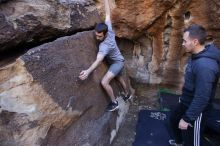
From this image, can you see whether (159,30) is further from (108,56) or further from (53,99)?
(53,99)

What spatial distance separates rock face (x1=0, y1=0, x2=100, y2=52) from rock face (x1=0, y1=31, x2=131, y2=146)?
0.25 m

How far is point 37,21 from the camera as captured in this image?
370 centimetres

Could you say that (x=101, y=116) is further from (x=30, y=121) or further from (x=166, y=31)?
(x=166, y=31)

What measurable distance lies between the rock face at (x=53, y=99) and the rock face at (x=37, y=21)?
0.25m

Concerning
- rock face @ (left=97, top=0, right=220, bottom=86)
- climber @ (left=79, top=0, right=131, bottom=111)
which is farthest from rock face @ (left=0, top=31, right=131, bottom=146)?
rock face @ (left=97, top=0, right=220, bottom=86)

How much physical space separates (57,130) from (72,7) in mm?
1664

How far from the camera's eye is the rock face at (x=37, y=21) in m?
3.44

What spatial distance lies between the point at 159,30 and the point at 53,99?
255cm

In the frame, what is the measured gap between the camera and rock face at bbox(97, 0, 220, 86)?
5.09 m

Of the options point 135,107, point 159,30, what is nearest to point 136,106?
point 135,107

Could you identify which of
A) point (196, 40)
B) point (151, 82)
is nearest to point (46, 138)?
point (196, 40)

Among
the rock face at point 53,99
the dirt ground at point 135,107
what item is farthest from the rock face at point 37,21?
Answer: the dirt ground at point 135,107

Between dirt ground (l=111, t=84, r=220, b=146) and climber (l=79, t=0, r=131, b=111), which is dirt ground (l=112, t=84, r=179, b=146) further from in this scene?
climber (l=79, t=0, r=131, b=111)

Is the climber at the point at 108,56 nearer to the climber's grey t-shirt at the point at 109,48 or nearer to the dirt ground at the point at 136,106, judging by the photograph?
the climber's grey t-shirt at the point at 109,48
